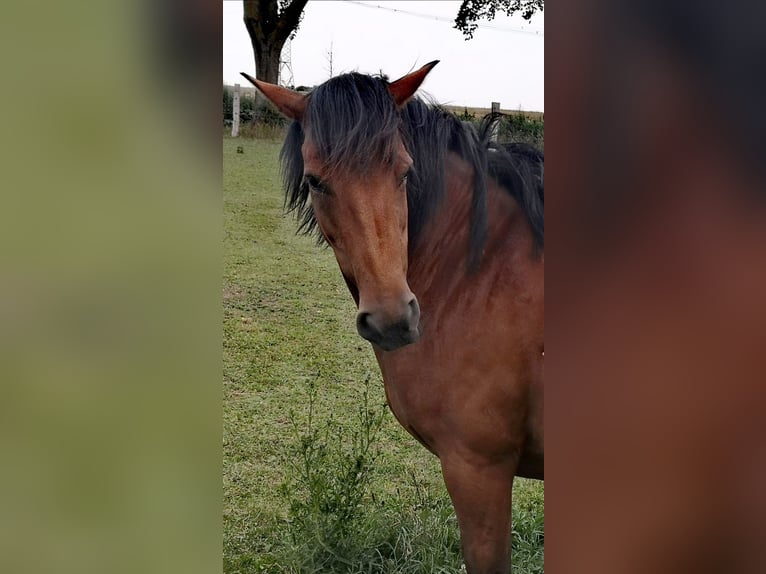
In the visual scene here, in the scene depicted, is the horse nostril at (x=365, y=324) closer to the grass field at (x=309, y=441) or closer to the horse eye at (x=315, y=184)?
the horse eye at (x=315, y=184)

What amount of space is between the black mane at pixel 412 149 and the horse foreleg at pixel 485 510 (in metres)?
0.42

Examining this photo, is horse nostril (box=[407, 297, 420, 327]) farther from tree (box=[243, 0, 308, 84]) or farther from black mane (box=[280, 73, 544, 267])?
tree (box=[243, 0, 308, 84])

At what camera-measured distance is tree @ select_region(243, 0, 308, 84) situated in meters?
1.20

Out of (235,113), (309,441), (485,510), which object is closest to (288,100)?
(235,113)

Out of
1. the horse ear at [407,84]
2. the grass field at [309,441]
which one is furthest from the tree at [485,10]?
the grass field at [309,441]

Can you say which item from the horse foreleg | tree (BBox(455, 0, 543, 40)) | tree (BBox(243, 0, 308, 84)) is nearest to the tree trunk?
tree (BBox(243, 0, 308, 84))

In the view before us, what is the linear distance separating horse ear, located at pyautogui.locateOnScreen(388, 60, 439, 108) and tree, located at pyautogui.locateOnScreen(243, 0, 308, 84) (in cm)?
27

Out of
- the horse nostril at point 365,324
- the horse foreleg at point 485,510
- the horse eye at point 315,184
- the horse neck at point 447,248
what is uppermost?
the horse eye at point 315,184

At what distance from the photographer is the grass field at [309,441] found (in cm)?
141

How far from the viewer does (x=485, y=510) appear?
123cm
